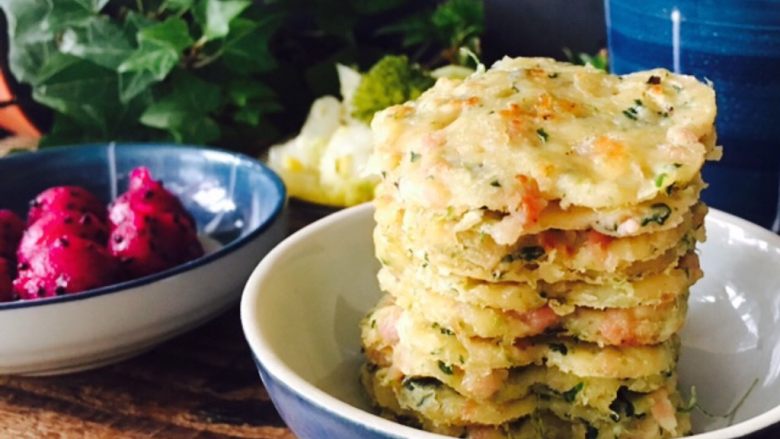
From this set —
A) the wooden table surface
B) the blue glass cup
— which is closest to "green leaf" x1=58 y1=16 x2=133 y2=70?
the wooden table surface

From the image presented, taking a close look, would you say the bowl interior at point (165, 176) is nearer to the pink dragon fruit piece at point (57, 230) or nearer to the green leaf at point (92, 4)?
the pink dragon fruit piece at point (57, 230)

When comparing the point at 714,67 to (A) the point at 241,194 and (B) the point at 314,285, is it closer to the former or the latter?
(B) the point at 314,285

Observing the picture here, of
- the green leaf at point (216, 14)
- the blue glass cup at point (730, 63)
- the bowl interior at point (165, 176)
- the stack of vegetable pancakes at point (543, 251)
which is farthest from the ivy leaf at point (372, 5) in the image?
the stack of vegetable pancakes at point (543, 251)

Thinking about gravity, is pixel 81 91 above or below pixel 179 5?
below

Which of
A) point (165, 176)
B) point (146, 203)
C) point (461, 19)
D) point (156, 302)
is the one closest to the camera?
point (156, 302)

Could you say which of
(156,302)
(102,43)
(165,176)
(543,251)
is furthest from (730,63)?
(102,43)

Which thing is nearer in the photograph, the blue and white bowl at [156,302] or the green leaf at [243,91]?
the blue and white bowl at [156,302]

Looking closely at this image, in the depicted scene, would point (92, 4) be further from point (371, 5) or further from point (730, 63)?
point (730, 63)

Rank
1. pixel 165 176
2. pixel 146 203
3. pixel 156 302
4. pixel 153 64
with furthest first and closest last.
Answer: pixel 153 64, pixel 165 176, pixel 146 203, pixel 156 302
